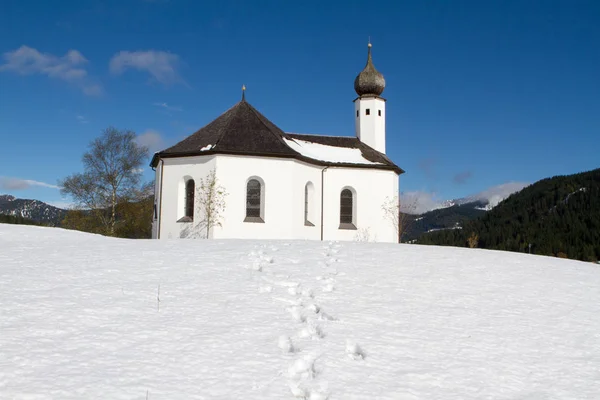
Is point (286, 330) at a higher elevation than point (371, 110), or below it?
below

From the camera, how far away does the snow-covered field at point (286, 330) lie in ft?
17.1

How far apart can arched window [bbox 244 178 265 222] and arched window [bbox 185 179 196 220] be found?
294cm

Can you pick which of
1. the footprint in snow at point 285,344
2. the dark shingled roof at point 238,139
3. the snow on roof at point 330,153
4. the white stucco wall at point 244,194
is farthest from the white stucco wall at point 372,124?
the footprint in snow at point 285,344

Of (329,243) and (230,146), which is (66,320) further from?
(230,146)

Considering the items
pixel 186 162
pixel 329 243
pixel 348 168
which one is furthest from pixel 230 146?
pixel 329 243

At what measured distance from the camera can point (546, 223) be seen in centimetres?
13775

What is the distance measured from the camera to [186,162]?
24.6 m

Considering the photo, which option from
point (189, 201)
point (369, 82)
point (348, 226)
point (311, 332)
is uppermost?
point (369, 82)

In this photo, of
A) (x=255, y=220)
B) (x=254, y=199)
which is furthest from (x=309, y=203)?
(x=255, y=220)

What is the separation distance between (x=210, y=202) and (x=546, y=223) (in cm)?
13717

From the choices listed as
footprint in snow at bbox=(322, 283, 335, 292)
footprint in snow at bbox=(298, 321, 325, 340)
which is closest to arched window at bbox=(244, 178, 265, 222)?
footprint in snow at bbox=(322, 283, 335, 292)

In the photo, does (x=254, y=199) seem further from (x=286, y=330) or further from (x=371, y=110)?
(x=286, y=330)

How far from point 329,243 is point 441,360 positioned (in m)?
9.67

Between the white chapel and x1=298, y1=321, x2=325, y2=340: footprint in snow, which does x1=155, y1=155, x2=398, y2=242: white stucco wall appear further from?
x1=298, y1=321, x2=325, y2=340: footprint in snow
